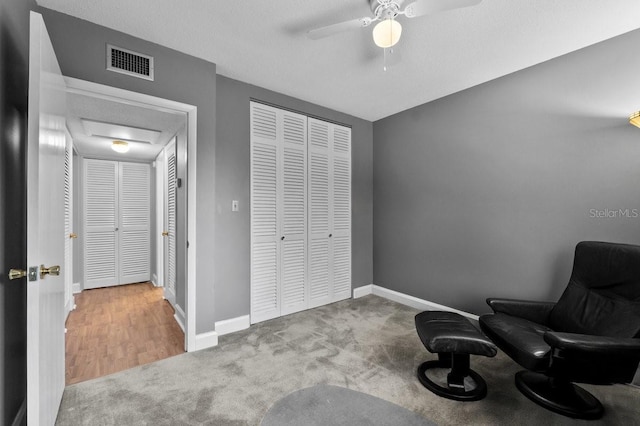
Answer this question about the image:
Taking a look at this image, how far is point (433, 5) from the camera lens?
1.50 metres

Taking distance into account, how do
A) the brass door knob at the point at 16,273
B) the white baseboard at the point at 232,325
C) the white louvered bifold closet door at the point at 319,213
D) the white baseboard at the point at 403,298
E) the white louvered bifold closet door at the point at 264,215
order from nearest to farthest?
the brass door knob at the point at 16,273
the white baseboard at the point at 232,325
the white louvered bifold closet door at the point at 264,215
the white baseboard at the point at 403,298
the white louvered bifold closet door at the point at 319,213

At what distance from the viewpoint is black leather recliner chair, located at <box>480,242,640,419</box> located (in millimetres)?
1561

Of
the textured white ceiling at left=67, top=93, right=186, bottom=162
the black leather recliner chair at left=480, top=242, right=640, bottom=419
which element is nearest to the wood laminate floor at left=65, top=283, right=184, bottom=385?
the textured white ceiling at left=67, top=93, right=186, bottom=162

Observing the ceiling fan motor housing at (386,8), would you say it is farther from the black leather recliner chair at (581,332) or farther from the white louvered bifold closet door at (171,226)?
the white louvered bifold closet door at (171,226)

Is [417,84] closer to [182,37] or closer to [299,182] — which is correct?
[299,182]

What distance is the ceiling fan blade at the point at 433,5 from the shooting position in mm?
1448

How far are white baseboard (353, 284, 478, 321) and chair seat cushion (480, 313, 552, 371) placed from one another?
97 centimetres

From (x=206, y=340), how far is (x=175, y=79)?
7.61 feet

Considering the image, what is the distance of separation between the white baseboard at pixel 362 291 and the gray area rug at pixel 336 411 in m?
2.07

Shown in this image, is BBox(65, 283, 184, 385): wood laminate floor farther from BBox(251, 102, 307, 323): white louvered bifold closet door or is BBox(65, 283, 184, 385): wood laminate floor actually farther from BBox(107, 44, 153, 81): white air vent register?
BBox(107, 44, 153, 81): white air vent register

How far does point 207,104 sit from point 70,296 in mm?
3002

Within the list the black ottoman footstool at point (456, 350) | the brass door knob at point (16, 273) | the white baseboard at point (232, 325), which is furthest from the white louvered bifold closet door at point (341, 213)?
the brass door knob at point (16, 273)

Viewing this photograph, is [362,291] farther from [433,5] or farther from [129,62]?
[129,62]

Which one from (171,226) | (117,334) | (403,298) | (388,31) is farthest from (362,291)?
(388,31)
